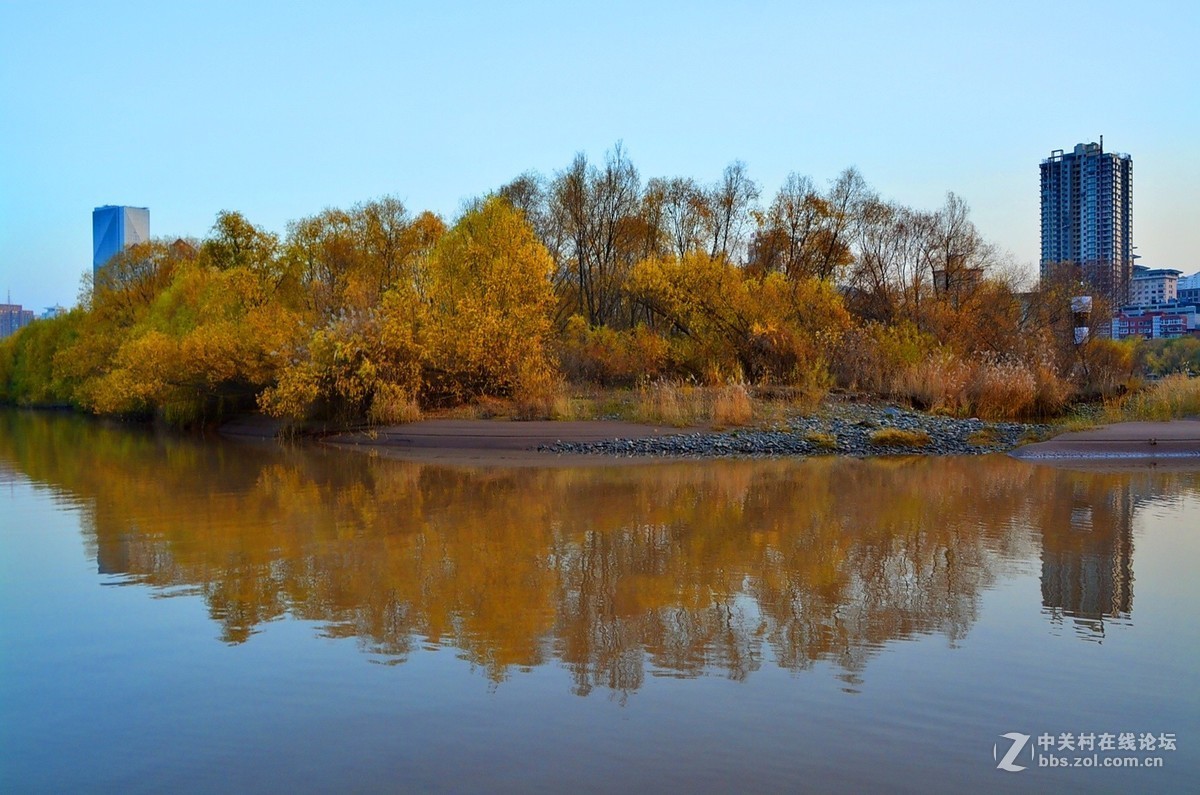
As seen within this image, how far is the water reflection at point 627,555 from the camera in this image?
6.73m

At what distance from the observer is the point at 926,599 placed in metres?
7.74

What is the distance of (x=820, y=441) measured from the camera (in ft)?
71.5

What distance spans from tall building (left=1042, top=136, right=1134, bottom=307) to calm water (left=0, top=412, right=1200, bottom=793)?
98207 millimetres

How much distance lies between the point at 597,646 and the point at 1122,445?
17.4 meters

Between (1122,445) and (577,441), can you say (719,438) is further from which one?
(1122,445)

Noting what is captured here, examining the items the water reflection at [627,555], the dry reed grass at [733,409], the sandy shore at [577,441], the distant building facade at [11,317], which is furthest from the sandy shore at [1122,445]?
the distant building facade at [11,317]

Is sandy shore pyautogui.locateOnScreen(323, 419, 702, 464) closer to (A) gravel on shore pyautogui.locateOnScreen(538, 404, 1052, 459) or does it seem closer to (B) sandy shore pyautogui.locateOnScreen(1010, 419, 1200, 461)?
(A) gravel on shore pyautogui.locateOnScreen(538, 404, 1052, 459)

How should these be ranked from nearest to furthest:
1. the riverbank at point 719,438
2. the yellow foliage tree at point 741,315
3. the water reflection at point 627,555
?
the water reflection at point 627,555 → the riverbank at point 719,438 → the yellow foliage tree at point 741,315

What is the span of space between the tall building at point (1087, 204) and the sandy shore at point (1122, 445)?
84359 mm

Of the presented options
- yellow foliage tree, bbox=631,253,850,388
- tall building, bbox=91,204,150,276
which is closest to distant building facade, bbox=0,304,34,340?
tall building, bbox=91,204,150,276

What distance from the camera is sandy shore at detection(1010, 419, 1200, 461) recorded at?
19562 mm

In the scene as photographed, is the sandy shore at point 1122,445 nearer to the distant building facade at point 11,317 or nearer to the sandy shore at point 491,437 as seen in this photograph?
the sandy shore at point 491,437

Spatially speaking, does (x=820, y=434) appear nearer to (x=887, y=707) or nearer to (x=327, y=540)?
(x=327, y=540)

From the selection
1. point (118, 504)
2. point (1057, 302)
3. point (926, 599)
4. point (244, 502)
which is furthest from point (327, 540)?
point (1057, 302)
